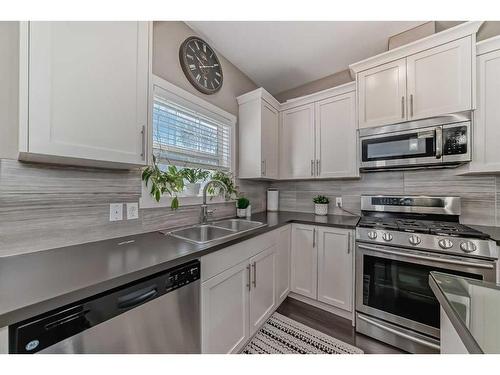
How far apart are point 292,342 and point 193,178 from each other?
1.56 metres

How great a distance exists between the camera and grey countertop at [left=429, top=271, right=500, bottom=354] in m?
0.44

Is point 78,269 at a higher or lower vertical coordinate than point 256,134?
lower

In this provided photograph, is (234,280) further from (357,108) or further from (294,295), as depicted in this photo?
(357,108)

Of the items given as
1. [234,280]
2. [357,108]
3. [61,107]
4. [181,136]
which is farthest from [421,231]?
[61,107]

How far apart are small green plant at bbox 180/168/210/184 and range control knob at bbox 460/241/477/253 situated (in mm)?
1979

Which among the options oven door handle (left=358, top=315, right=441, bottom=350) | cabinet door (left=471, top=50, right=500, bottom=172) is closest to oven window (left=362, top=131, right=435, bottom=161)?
cabinet door (left=471, top=50, right=500, bottom=172)

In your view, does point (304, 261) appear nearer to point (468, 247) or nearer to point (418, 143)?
point (468, 247)

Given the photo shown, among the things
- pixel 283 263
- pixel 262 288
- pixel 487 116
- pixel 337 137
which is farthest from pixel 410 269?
pixel 337 137

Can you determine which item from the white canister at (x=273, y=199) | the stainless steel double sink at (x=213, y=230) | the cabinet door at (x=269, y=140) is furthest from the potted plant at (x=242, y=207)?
the white canister at (x=273, y=199)

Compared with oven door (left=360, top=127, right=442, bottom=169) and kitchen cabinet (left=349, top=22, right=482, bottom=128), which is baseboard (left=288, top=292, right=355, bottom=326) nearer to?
oven door (left=360, top=127, right=442, bottom=169)

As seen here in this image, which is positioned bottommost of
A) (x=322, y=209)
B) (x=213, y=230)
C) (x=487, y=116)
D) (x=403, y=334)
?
(x=403, y=334)

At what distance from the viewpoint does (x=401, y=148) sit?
5.88ft

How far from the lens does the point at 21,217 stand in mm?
969

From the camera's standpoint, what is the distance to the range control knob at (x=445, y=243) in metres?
1.35
